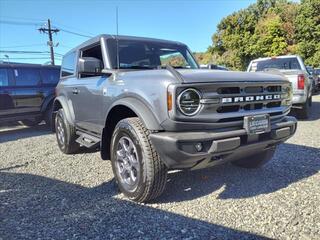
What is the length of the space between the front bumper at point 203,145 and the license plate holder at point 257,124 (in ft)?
0.19

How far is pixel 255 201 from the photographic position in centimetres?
364

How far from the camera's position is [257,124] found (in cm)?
346

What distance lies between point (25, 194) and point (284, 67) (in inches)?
335

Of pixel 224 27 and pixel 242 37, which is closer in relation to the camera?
pixel 242 37

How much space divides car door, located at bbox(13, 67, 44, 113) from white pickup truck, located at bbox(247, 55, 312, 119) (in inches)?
250

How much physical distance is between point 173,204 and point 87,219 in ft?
3.09

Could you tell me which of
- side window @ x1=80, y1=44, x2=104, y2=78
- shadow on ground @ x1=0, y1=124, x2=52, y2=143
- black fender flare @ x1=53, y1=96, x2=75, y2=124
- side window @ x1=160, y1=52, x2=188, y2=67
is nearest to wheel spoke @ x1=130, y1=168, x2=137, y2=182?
side window @ x1=80, y1=44, x2=104, y2=78

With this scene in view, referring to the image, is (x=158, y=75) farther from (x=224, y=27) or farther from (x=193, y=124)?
(x=224, y=27)

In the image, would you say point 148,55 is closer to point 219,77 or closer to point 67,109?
point 219,77

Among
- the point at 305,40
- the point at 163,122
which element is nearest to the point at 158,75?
the point at 163,122

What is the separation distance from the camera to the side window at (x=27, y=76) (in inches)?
364

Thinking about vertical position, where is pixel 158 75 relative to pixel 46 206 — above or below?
above

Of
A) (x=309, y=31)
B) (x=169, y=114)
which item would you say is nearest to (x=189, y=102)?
(x=169, y=114)

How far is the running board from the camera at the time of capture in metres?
4.86
